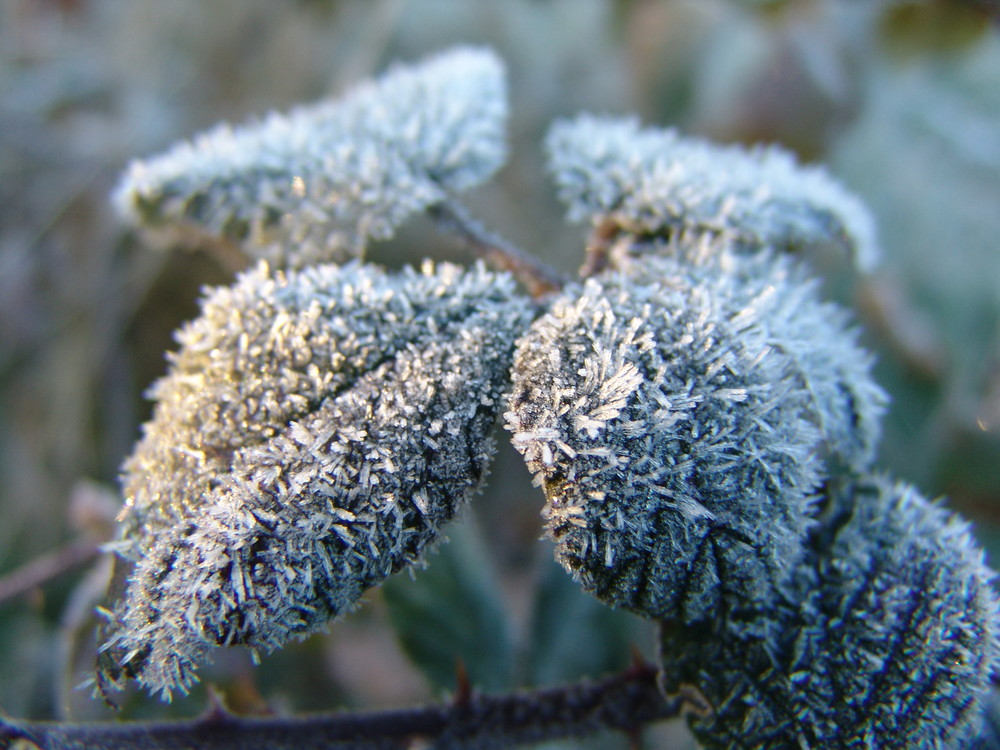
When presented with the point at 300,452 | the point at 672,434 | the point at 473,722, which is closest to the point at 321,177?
the point at 300,452

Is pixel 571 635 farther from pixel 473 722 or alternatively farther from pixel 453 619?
pixel 473 722

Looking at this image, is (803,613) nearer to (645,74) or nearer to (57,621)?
(645,74)

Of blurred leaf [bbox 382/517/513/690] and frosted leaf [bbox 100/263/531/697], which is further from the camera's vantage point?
blurred leaf [bbox 382/517/513/690]

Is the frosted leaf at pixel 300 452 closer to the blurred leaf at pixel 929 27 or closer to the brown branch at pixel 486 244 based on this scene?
the brown branch at pixel 486 244

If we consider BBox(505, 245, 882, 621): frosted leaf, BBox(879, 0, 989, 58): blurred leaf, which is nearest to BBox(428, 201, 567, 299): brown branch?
BBox(505, 245, 882, 621): frosted leaf

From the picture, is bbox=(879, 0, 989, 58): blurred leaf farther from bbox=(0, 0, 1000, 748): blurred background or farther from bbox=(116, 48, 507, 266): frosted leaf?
bbox=(116, 48, 507, 266): frosted leaf

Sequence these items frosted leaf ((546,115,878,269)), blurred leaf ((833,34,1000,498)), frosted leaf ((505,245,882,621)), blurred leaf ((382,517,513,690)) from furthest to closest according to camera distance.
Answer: blurred leaf ((833,34,1000,498)) → blurred leaf ((382,517,513,690)) → frosted leaf ((546,115,878,269)) → frosted leaf ((505,245,882,621))
